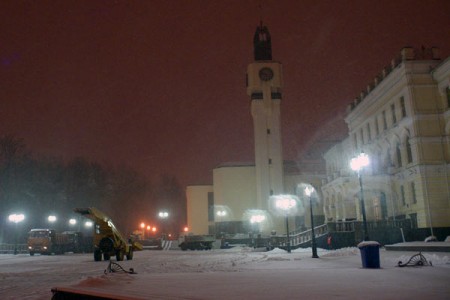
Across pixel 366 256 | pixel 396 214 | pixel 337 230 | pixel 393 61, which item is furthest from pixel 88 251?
pixel 366 256

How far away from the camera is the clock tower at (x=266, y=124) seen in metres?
67.4

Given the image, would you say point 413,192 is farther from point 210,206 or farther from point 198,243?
point 210,206

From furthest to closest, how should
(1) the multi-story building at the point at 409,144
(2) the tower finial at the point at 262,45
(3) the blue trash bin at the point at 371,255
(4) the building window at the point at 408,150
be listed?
(2) the tower finial at the point at 262,45 < (4) the building window at the point at 408,150 < (1) the multi-story building at the point at 409,144 < (3) the blue trash bin at the point at 371,255

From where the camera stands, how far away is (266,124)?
68.6 m

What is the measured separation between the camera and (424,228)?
34281mm

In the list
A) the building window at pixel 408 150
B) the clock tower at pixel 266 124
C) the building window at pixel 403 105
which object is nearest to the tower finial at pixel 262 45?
the clock tower at pixel 266 124

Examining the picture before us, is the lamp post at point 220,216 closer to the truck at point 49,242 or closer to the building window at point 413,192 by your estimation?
the truck at point 49,242

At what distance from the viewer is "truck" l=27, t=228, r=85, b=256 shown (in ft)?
146

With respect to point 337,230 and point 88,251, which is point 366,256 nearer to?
point 337,230

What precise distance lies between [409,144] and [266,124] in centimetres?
3226

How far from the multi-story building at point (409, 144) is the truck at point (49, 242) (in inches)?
1111

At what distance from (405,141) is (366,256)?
24.7 metres

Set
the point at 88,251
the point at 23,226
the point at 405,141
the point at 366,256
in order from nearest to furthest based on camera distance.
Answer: the point at 366,256 < the point at 405,141 < the point at 88,251 < the point at 23,226

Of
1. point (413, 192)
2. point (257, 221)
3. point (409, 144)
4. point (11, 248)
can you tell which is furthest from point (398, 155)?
point (11, 248)
